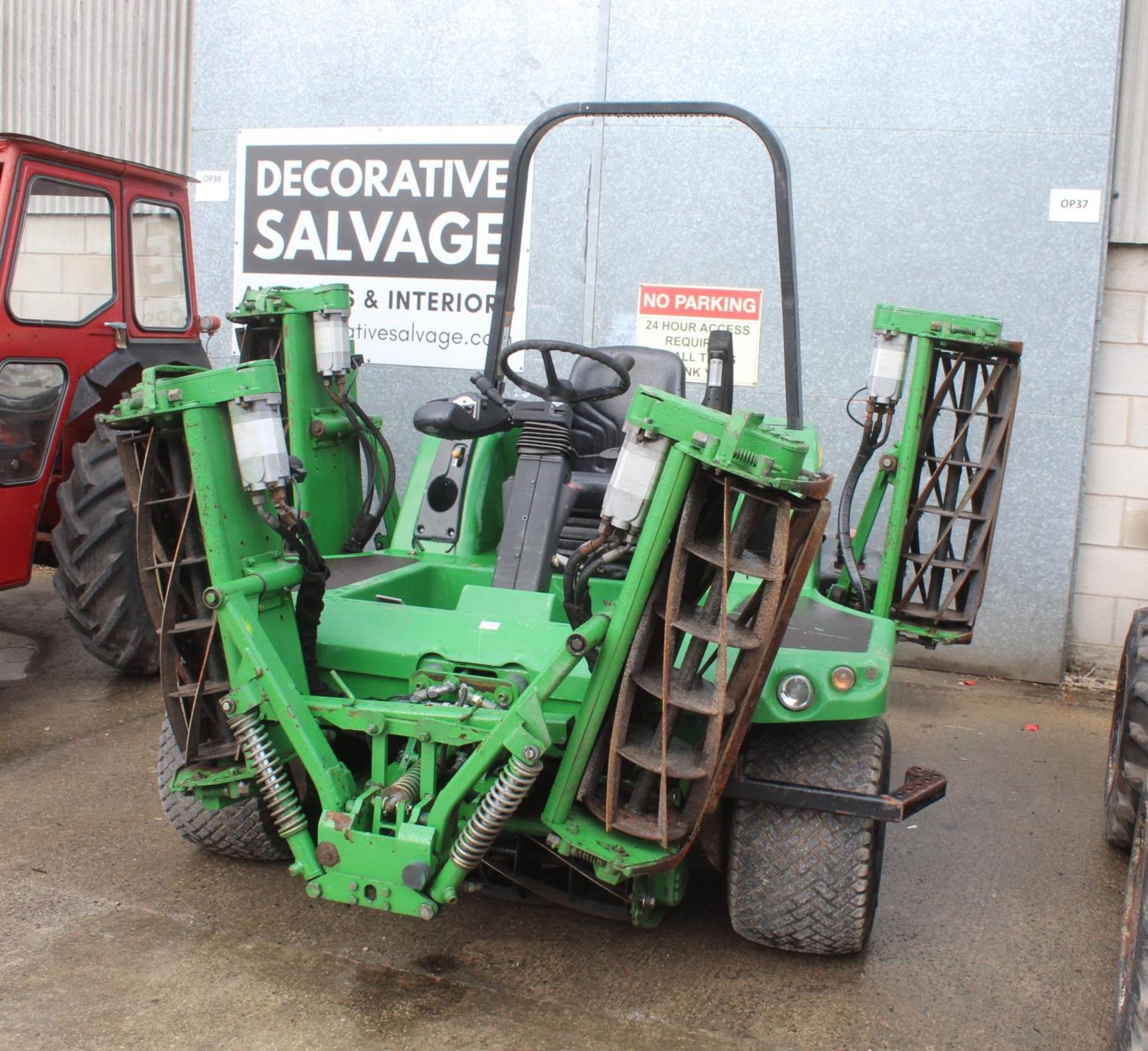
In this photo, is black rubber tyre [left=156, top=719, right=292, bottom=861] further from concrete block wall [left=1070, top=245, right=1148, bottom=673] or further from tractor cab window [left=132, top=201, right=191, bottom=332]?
concrete block wall [left=1070, top=245, right=1148, bottom=673]

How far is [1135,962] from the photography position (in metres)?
2.33

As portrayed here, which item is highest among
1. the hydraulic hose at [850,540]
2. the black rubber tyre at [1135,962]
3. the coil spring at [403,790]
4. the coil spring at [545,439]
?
the coil spring at [545,439]

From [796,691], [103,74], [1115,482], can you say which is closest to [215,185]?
[103,74]

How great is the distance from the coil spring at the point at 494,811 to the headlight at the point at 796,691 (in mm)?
631

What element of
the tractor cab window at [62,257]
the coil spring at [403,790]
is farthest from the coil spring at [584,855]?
the tractor cab window at [62,257]

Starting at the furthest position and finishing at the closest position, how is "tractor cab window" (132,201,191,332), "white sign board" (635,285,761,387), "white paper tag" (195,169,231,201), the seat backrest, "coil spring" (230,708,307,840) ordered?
1. "white paper tag" (195,169,231,201)
2. "white sign board" (635,285,761,387)
3. "tractor cab window" (132,201,191,332)
4. the seat backrest
5. "coil spring" (230,708,307,840)

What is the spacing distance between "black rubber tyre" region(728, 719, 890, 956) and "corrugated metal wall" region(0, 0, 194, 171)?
18.8 ft

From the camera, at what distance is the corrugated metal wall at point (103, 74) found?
7.37 m

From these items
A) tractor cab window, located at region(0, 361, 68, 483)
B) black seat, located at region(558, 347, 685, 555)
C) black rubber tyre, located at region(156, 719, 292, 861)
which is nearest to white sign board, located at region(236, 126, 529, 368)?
black seat, located at region(558, 347, 685, 555)

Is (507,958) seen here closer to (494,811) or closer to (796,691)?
(494,811)

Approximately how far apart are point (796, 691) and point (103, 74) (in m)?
6.38

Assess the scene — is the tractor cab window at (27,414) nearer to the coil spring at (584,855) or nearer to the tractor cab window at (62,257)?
the tractor cab window at (62,257)

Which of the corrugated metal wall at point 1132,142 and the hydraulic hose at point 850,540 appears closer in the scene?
the hydraulic hose at point 850,540

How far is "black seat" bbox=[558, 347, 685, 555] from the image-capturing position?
4.07 metres
